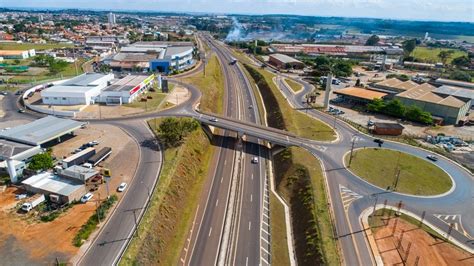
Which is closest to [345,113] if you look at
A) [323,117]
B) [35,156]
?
[323,117]

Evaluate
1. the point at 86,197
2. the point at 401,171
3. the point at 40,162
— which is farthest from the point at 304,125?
the point at 40,162

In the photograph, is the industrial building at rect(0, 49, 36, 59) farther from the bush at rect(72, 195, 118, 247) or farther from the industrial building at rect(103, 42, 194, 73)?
the bush at rect(72, 195, 118, 247)

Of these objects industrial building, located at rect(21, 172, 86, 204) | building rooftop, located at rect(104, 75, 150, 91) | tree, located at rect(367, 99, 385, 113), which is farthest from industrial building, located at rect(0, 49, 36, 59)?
tree, located at rect(367, 99, 385, 113)

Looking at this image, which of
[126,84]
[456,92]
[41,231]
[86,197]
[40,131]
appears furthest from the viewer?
[456,92]

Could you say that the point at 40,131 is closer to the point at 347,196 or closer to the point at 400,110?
the point at 347,196

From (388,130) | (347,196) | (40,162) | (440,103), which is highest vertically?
(440,103)

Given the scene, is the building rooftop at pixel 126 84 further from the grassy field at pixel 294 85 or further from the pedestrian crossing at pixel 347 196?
the pedestrian crossing at pixel 347 196
